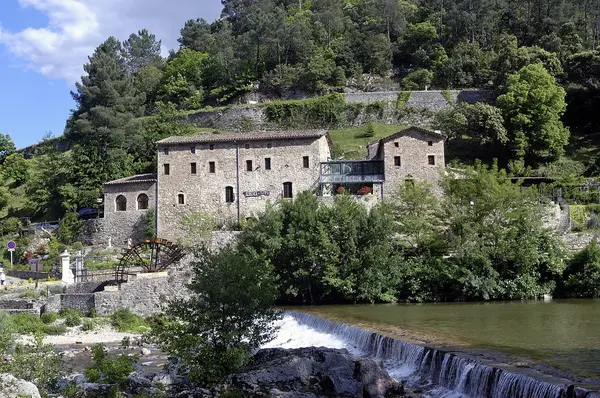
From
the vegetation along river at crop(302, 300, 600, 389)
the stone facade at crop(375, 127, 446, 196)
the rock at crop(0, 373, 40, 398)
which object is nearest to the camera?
the rock at crop(0, 373, 40, 398)

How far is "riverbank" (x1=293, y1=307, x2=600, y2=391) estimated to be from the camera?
13258mm

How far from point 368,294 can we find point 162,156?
20.9 m

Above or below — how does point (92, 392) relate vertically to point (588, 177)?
below

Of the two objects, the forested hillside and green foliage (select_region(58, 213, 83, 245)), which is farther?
the forested hillside

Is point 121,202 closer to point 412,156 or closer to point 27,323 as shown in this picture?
point 27,323

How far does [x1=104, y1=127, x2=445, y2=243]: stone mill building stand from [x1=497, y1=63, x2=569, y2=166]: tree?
9.66 meters

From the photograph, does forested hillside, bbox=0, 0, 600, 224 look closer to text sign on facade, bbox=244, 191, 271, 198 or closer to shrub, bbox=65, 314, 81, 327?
text sign on facade, bbox=244, 191, 271, 198

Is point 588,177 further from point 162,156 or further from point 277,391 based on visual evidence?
point 277,391

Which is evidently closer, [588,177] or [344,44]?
[588,177]

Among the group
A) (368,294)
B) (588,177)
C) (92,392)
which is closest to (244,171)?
(368,294)

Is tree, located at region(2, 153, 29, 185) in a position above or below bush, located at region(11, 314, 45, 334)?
above

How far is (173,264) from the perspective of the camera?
32.4 metres

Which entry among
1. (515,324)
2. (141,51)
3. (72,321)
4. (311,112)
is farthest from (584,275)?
(141,51)

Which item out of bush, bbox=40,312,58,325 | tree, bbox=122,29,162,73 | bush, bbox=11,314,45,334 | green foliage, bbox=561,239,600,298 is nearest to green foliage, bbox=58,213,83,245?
bush, bbox=40,312,58,325
